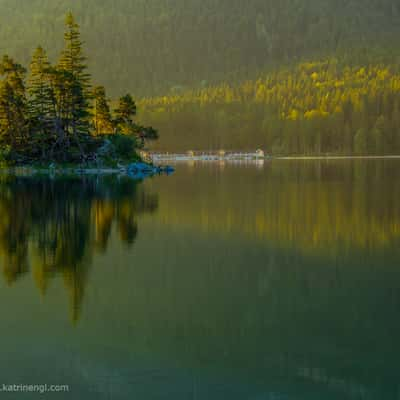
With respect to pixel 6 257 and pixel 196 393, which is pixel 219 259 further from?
pixel 196 393

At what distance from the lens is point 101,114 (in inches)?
3492

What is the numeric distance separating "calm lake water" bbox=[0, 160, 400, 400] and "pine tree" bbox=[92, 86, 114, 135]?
203ft

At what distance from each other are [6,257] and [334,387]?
41.0 feet

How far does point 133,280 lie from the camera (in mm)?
16750

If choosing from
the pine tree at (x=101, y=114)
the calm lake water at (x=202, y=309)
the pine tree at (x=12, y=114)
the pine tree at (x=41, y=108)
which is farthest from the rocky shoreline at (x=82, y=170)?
the calm lake water at (x=202, y=309)

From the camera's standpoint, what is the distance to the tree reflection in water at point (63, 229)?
17.5m

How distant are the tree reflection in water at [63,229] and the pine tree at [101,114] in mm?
44700

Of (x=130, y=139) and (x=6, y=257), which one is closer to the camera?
(x=6, y=257)

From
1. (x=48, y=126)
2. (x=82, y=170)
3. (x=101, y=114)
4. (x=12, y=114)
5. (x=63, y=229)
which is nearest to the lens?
(x=63, y=229)

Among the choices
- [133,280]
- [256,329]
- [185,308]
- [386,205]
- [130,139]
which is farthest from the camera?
[130,139]

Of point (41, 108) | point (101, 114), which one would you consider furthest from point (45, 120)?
point (101, 114)

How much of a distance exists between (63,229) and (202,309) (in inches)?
507

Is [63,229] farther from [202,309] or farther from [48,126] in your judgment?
[48,126]

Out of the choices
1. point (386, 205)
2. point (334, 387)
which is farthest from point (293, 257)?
point (386, 205)
